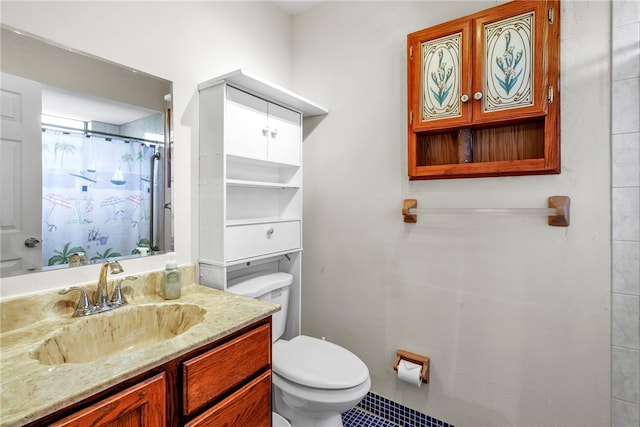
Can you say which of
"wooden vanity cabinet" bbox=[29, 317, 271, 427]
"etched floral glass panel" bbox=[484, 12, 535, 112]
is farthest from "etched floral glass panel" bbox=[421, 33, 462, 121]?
"wooden vanity cabinet" bbox=[29, 317, 271, 427]

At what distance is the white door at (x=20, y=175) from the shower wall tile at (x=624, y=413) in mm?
2219

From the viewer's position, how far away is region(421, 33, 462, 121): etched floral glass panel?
1.56m

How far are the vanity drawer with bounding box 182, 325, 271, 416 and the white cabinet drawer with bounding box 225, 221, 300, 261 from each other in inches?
18.8

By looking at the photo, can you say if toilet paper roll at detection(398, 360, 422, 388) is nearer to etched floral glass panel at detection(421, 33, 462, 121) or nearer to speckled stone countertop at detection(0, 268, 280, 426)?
speckled stone countertop at detection(0, 268, 280, 426)

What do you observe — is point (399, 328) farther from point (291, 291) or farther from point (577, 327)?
point (577, 327)

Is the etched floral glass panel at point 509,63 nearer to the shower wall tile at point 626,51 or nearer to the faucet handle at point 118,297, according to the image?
the shower wall tile at point 626,51

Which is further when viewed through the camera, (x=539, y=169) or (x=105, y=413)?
(x=539, y=169)

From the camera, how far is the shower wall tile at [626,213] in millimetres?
1235

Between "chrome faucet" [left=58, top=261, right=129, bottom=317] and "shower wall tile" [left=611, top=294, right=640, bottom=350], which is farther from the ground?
"chrome faucet" [left=58, top=261, right=129, bottom=317]

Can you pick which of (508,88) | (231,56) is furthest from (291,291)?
(508,88)

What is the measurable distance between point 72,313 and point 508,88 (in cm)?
197

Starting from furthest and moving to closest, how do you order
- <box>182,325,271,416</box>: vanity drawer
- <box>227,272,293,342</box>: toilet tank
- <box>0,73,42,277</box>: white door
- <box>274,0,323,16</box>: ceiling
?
<box>274,0,323,16</box>: ceiling
<box>227,272,293,342</box>: toilet tank
<box>0,73,42,277</box>: white door
<box>182,325,271,416</box>: vanity drawer

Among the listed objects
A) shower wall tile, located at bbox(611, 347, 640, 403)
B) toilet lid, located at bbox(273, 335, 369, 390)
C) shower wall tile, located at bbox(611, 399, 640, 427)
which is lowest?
shower wall tile, located at bbox(611, 399, 640, 427)

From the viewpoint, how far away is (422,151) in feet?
5.72
